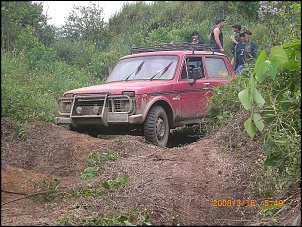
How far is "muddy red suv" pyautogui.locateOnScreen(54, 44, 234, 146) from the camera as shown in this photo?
27.1 feet

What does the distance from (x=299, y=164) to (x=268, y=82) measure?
1.41 meters

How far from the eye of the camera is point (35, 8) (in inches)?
603

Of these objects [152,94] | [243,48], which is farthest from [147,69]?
[243,48]

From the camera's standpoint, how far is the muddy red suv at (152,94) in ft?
27.1

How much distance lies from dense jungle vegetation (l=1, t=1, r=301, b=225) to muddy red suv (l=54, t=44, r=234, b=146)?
0.92 metres

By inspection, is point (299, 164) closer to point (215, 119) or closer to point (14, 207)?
point (14, 207)

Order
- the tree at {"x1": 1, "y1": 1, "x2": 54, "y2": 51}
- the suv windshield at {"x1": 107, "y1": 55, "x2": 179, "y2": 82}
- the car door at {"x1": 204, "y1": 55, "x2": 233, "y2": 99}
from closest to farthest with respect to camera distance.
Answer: the suv windshield at {"x1": 107, "y1": 55, "x2": 179, "y2": 82}
the car door at {"x1": 204, "y1": 55, "x2": 233, "y2": 99}
the tree at {"x1": 1, "y1": 1, "x2": 54, "y2": 51}

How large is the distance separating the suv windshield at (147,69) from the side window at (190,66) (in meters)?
0.21

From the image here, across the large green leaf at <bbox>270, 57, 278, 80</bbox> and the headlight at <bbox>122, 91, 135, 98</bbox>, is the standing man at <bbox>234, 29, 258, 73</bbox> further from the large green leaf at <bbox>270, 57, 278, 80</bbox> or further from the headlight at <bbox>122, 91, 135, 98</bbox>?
the large green leaf at <bbox>270, 57, 278, 80</bbox>

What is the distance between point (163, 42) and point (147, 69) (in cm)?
723

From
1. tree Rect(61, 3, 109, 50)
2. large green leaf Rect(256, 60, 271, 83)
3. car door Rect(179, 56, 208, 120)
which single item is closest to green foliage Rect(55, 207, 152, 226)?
large green leaf Rect(256, 60, 271, 83)

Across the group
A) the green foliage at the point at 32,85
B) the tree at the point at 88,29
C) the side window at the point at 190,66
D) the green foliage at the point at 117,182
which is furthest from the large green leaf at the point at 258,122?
the tree at the point at 88,29

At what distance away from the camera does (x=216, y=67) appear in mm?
10320

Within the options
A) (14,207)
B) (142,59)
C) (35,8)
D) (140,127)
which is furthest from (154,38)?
(14,207)
